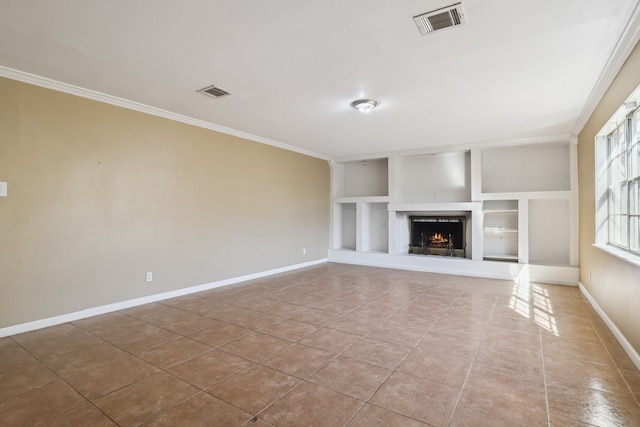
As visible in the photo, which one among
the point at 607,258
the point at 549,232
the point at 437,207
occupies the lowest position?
the point at 607,258

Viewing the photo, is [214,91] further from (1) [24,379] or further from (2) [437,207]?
(2) [437,207]

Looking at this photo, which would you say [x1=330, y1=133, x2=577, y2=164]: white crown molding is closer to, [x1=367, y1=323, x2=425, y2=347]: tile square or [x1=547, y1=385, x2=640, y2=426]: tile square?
[x1=367, y1=323, x2=425, y2=347]: tile square

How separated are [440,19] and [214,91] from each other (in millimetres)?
2472

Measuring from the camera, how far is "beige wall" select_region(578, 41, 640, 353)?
8.20 feet

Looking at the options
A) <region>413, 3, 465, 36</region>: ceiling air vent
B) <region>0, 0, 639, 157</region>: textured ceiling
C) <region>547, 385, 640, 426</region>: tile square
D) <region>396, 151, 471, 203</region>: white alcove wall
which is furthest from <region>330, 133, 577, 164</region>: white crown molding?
<region>547, 385, 640, 426</region>: tile square

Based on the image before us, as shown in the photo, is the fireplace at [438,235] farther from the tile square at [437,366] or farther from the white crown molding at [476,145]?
the tile square at [437,366]

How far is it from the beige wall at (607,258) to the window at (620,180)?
0.43 feet

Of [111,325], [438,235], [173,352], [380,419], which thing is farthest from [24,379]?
[438,235]

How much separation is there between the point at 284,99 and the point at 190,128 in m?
1.75

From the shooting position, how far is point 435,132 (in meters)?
5.31

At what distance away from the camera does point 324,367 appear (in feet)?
7.91

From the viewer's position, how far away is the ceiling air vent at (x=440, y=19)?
2.11 meters

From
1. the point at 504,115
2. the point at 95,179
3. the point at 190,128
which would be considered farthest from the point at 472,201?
the point at 95,179

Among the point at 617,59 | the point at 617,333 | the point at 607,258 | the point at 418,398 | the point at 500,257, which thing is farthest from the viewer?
the point at 500,257
